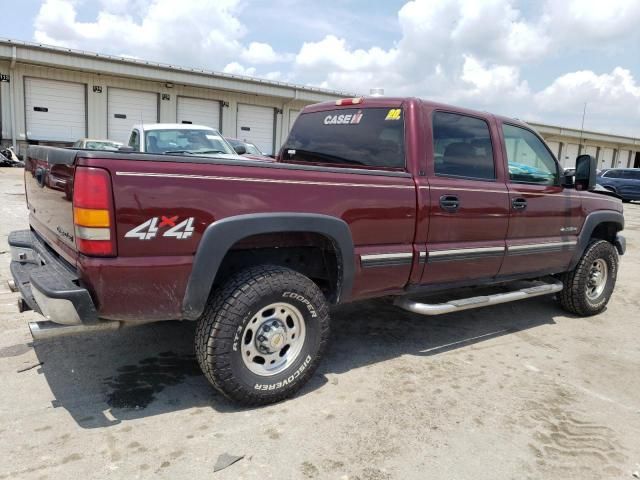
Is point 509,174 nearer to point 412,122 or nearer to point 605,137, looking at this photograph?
point 412,122

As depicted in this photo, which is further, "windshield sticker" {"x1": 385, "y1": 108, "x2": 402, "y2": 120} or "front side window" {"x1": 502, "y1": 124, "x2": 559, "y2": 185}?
"front side window" {"x1": 502, "y1": 124, "x2": 559, "y2": 185}

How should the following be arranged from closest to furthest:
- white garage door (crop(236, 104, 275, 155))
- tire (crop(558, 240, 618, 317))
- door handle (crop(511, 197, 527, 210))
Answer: door handle (crop(511, 197, 527, 210)) < tire (crop(558, 240, 618, 317)) < white garage door (crop(236, 104, 275, 155))

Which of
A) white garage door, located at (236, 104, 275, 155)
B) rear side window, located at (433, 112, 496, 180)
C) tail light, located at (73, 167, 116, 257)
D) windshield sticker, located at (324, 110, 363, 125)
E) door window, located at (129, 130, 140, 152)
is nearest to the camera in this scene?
tail light, located at (73, 167, 116, 257)

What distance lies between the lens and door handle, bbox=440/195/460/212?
379cm

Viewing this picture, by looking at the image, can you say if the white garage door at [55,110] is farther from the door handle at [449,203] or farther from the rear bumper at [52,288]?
the door handle at [449,203]

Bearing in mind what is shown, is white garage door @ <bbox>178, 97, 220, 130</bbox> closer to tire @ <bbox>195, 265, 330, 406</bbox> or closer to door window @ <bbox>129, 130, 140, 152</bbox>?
door window @ <bbox>129, 130, 140, 152</bbox>

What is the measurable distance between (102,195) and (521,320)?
4262 mm

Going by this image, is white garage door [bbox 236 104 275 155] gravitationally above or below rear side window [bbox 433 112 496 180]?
above

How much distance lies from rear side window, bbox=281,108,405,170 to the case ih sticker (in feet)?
5.54

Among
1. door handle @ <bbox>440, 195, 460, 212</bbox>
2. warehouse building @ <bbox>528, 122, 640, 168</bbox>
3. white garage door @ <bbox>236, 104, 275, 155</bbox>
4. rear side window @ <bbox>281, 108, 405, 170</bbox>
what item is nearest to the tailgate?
rear side window @ <bbox>281, 108, 405, 170</bbox>

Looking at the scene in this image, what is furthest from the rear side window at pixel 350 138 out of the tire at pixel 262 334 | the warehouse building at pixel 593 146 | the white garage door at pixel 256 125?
the warehouse building at pixel 593 146

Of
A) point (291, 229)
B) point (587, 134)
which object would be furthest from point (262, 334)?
point (587, 134)

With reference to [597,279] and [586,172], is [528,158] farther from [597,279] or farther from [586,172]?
[597,279]

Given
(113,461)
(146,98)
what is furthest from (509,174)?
(146,98)
